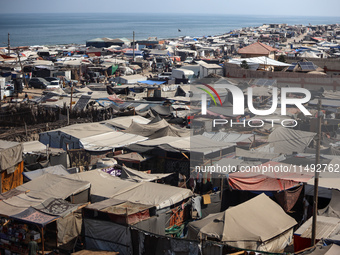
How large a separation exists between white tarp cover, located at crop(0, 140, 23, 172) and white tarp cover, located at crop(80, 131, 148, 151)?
285cm

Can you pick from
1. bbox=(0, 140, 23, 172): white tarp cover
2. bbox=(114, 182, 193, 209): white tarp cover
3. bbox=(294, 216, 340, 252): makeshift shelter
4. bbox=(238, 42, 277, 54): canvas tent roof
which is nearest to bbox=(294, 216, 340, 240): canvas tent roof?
bbox=(294, 216, 340, 252): makeshift shelter

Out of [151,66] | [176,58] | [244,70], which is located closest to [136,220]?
[244,70]

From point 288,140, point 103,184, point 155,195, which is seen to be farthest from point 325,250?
point 288,140

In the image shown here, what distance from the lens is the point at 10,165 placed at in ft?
37.9

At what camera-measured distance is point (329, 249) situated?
714 cm

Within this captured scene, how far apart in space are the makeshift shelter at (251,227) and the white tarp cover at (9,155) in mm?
5018

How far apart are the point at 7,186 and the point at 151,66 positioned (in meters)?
32.3

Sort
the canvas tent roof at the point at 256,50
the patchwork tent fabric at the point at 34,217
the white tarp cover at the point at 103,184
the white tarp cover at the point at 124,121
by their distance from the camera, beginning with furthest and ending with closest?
the canvas tent roof at the point at 256,50
the white tarp cover at the point at 124,121
the white tarp cover at the point at 103,184
the patchwork tent fabric at the point at 34,217

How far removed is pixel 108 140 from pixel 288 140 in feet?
18.1

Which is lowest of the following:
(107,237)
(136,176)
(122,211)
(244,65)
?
(107,237)

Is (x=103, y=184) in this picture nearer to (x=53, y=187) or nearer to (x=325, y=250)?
(x=53, y=187)

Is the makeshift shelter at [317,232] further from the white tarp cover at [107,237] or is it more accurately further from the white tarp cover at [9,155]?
the white tarp cover at [9,155]

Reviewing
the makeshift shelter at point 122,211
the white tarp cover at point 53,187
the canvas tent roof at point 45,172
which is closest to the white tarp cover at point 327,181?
the makeshift shelter at point 122,211

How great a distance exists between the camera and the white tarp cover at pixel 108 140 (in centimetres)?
1450
